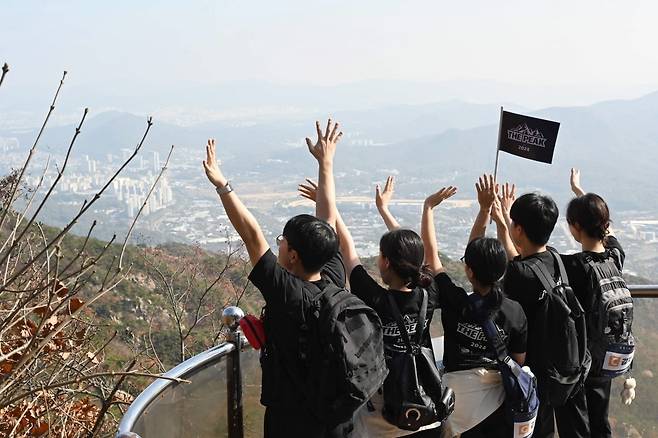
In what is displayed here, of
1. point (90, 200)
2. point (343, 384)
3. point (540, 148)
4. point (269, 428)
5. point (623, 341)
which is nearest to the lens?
point (90, 200)

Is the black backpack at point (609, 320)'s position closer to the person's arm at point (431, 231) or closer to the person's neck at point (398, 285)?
the person's arm at point (431, 231)

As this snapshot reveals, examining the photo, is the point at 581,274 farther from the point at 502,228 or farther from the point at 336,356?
the point at 336,356

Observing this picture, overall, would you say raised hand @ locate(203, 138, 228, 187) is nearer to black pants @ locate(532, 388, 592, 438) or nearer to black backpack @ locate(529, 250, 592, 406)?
black backpack @ locate(529, 250, 592, 406)

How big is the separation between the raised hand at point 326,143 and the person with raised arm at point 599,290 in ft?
4.35

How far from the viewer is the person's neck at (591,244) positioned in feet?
13.9

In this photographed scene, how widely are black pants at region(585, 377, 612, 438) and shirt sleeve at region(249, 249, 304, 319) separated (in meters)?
2.08

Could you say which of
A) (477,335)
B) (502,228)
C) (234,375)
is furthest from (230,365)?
(502,228)

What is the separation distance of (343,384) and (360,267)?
2.56ft

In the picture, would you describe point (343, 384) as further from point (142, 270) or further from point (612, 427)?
point (142, 270)

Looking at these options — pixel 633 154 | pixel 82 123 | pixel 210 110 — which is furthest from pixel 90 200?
pixel 210 110

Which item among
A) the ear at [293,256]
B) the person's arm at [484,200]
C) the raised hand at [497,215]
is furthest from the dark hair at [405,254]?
the raised hand at [497,215]

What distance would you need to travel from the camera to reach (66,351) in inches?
186

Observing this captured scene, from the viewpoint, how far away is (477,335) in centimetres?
368

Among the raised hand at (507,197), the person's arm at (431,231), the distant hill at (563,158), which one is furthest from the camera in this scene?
the distant hill at (563,158)
